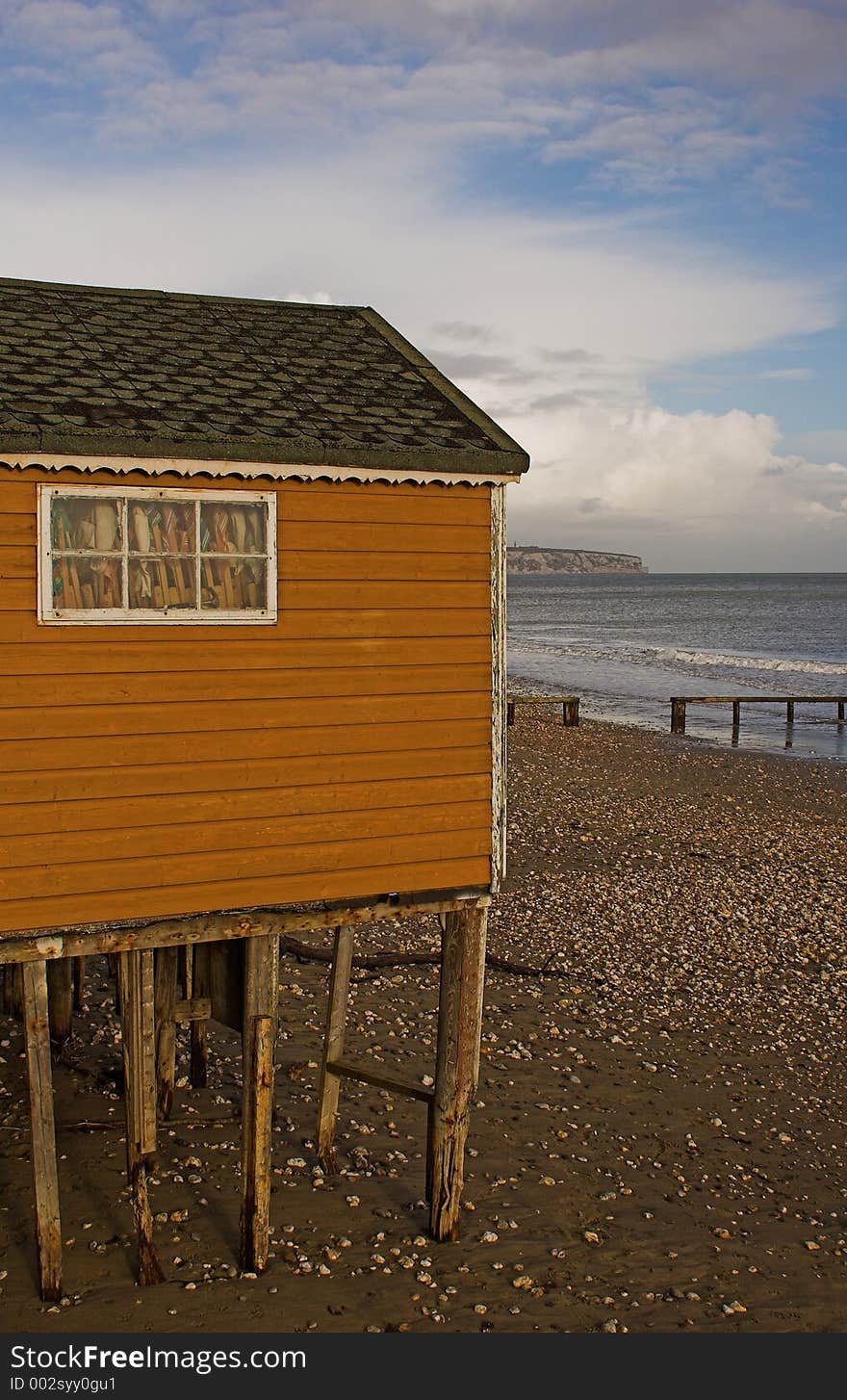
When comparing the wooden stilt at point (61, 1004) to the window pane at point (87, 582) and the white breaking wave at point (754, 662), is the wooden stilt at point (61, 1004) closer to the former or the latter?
the window pane at point (87, 582)

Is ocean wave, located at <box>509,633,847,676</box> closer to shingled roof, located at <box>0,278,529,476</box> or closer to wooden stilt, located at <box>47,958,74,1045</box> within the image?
wooden stilt, located at <box>47,958,74,1045</box>

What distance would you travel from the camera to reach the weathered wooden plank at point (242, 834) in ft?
27.2

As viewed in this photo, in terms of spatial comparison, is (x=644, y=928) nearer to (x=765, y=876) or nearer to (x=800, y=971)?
(x=800, y=971)

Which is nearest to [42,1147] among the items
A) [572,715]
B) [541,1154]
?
[541,1154]

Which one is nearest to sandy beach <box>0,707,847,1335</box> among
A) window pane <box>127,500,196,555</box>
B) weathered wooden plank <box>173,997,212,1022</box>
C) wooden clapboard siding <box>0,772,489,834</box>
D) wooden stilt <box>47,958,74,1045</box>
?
wooden stilt <box>47,958,74,1045</box>

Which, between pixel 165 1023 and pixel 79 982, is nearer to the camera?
pixel 165 1023

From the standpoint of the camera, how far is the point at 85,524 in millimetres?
8305

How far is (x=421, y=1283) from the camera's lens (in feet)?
29.9

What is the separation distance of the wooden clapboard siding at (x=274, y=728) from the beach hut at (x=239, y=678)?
0.05ft

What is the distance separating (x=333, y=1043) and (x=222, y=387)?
5.71m

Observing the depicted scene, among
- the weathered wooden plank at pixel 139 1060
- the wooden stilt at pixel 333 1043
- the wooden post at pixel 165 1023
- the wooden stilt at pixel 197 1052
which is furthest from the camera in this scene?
the wooden stilt at pixel 197 1052

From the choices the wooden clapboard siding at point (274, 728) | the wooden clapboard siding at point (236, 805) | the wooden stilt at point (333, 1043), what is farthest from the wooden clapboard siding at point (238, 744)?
the wooden stilt at point (333, 1043)

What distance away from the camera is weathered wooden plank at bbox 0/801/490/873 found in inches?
327

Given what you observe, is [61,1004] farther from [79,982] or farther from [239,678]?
[239,678]
